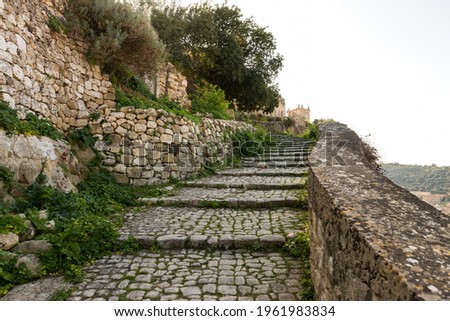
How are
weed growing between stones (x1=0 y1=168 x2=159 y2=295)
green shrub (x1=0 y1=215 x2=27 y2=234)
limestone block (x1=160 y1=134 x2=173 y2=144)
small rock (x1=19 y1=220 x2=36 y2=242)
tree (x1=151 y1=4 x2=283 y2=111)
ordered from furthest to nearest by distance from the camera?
tree (x1=151 y1=4 x2=283 y2=111), limestone block (x1=160 y1=134 x2=173 y2=144), small rock (x1=19 y1=220 x2=36 y2=242), green shrub (x1=0 y1=215 x2=27 y2=234), weed growing between stones (x1=0 y1=168 x2=159 y2=295)

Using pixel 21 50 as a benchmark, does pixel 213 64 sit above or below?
above

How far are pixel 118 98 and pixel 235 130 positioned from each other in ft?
17.6

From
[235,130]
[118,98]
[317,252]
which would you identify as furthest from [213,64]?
[317,252]

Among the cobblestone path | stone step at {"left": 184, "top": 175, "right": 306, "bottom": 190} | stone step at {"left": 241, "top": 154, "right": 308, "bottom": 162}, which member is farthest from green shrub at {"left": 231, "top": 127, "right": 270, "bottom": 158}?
the cobblestone path

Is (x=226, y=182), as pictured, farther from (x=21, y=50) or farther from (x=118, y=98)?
(x=21, y=50)

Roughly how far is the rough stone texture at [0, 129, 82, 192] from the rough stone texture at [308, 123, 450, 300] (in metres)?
3.96

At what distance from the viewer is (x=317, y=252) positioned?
2.47 m

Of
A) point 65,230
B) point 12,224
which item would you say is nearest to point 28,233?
point 12,224

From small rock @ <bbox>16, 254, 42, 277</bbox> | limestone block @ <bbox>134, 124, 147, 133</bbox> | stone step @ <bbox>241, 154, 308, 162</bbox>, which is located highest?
limestone block @ <bbox>134, 124, 147, 133</bbox>

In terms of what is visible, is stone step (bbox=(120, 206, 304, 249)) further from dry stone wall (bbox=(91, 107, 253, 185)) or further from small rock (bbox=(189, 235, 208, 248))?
dry stone wall (bbox=(91, 107, 253, 185))

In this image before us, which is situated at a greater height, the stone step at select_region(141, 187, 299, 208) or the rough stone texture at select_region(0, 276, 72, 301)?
the stone step at select_region(141, 187, 299, 208)

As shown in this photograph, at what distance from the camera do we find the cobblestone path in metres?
2.81

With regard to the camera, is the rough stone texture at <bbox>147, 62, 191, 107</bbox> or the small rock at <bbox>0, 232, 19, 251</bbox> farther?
the rough stone texture at <bbox>147, 62, 191, 107</bbox>

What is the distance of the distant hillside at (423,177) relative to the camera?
35.0 feet
